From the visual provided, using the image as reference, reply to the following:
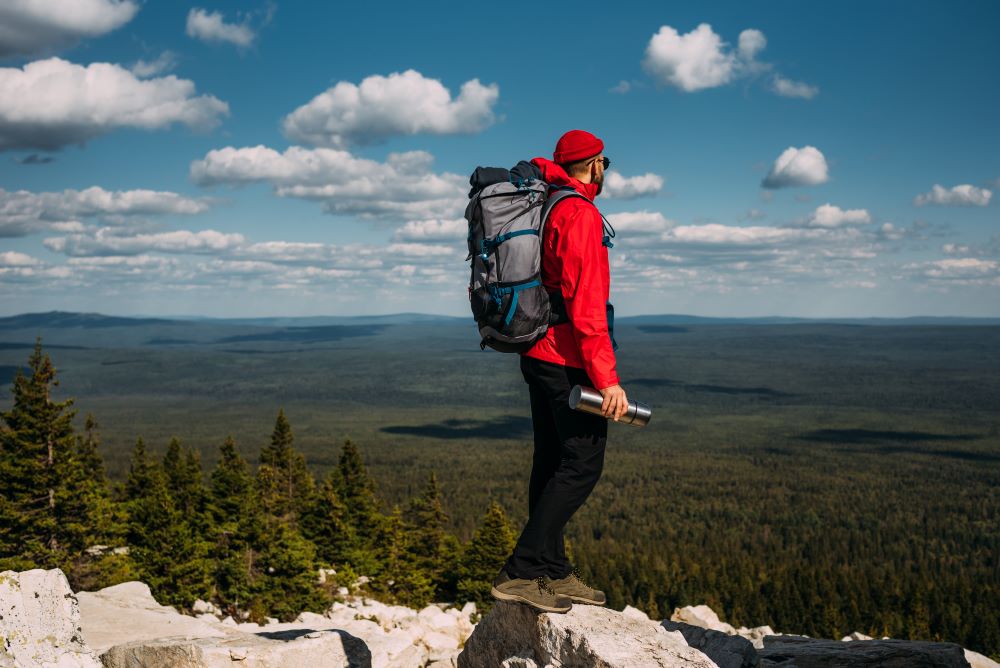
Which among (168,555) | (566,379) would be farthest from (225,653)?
(168,555)

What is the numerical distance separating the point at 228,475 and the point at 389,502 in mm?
112774

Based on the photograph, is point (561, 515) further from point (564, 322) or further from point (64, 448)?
point (64, 448)

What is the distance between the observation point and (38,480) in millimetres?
31344

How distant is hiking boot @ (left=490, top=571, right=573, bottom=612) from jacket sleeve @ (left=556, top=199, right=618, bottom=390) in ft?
7.70

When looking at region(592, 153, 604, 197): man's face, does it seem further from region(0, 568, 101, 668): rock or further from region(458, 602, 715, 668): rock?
region(0, 568, 101, 668): rock

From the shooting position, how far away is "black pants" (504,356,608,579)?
7316 millimetres

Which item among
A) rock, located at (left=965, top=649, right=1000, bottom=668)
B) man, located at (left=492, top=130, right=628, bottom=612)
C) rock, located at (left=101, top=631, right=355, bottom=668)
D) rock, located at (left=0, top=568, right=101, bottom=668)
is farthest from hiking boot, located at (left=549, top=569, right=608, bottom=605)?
rock, located at (left=965, top=649, right=1000, bottom=668)

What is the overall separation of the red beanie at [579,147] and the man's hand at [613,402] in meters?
2.52

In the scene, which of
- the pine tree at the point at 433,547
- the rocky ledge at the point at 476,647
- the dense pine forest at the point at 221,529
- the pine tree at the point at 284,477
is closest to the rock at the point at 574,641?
the rocky ledge at the point at 476,647

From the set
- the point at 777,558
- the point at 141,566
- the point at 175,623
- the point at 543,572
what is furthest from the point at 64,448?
the point at 777,558

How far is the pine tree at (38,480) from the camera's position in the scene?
30.6m

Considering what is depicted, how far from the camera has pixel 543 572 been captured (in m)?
7.70

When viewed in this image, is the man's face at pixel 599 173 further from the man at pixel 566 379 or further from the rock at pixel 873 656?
the rock at pixel 873 656

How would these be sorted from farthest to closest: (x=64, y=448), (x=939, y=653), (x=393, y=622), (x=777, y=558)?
1. (x=777, y=558)
2. (x=64, y=448)
3. (x=393, y=622)
4. (x=939, y=653)
